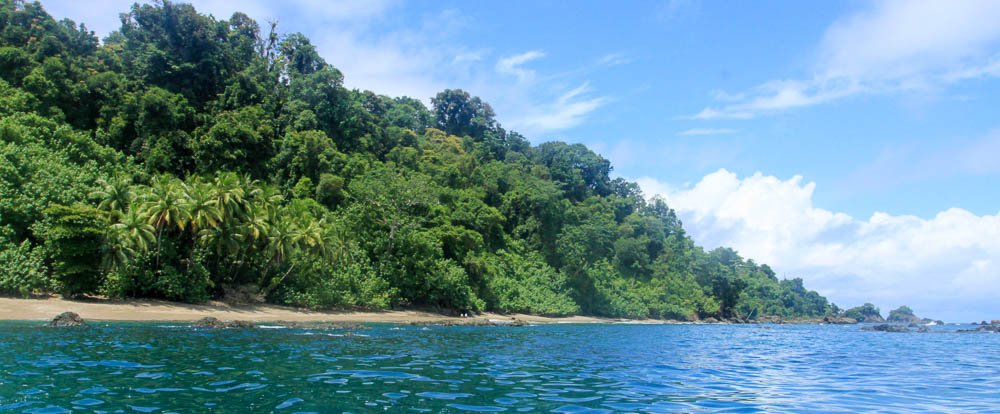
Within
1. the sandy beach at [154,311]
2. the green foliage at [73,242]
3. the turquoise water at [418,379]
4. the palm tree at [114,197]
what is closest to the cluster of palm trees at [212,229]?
the palm tree at [114,197]

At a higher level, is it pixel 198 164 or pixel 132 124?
pixel 132 124

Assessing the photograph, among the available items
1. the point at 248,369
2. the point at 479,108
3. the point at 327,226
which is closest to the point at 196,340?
the point at 248,369

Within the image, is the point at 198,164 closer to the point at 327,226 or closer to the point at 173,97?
the point at 173,97

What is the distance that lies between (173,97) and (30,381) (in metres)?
62.6

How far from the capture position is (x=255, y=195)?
172 ft

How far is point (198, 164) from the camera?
63469 millimetres

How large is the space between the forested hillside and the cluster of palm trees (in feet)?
0.53

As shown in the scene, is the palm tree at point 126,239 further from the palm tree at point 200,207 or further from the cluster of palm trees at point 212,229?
the palm tree at point 200,207

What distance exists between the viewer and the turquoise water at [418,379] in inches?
488

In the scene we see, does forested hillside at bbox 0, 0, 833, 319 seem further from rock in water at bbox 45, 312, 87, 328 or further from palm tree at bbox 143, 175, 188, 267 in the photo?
rock in water at bbox 45, 312, 87, 328

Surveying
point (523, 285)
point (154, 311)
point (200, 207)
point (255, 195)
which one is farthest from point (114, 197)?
point (523, 285)

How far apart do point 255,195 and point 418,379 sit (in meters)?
41.1

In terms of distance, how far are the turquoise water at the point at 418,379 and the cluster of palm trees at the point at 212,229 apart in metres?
16.0

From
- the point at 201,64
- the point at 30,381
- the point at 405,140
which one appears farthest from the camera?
the point at 405,140
